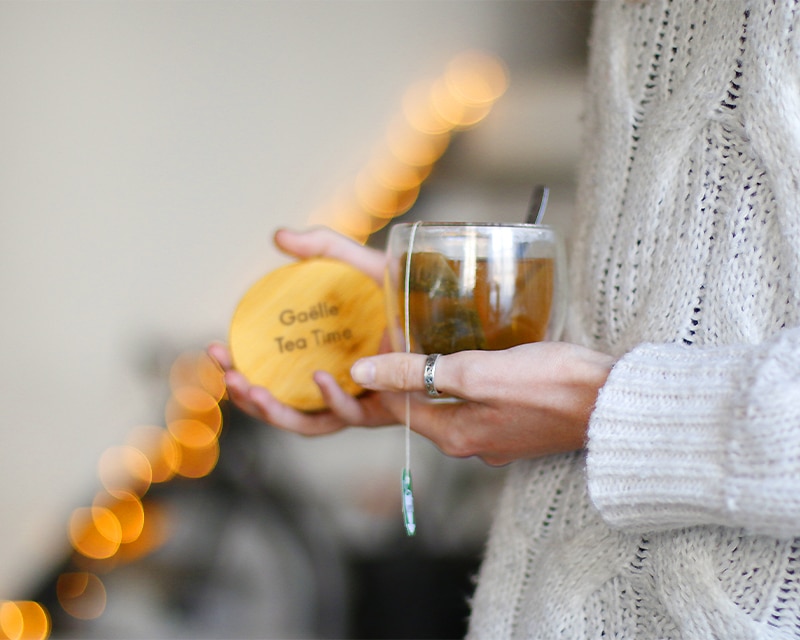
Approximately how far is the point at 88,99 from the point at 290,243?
1419 mm

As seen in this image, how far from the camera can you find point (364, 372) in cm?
69

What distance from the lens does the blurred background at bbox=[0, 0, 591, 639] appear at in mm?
1953

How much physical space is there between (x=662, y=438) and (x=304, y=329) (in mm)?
467

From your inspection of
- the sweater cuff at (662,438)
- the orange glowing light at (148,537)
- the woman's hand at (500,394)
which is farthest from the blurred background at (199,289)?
the sweater cuff at (662,438)

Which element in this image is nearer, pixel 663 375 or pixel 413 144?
pixel 663 375

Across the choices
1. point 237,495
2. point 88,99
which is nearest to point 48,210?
point 88,99

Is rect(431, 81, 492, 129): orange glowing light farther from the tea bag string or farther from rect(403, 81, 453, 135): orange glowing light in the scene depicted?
the tea bag string

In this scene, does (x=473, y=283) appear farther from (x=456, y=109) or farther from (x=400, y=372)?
(x=456, y=109)

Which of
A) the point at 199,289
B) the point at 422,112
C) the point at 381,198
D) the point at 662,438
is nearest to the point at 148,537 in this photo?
the point at 199,289

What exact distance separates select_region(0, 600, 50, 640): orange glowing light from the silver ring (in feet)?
5.42

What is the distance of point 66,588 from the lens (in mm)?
1923

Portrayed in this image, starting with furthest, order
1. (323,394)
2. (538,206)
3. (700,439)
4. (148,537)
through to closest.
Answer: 1. (148,537)
2. (323,394)
3. (538,206)
4. (700,439)

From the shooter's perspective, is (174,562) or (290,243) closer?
(290,243)

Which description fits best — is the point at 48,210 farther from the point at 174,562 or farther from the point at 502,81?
the point at 502,81
